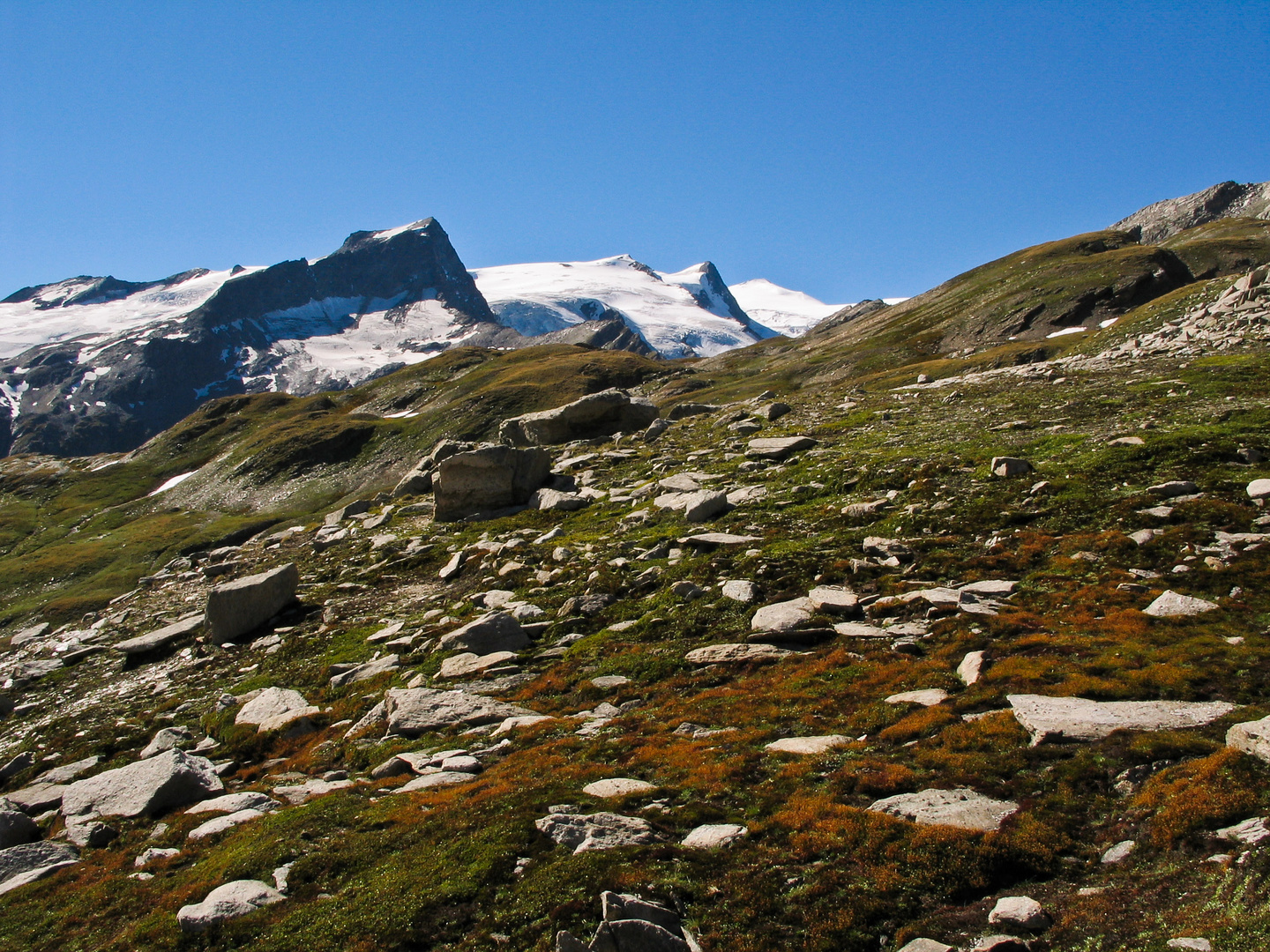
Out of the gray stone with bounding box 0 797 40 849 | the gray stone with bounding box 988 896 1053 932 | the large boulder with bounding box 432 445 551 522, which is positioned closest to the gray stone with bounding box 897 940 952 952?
the gray stone with bounding box 988 896 1053 932

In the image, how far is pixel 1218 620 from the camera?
45.3 ft

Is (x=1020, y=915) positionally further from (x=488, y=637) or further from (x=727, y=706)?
(x=488, y=637)

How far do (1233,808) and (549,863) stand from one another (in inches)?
335

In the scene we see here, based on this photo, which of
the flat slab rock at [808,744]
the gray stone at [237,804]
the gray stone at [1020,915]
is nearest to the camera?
the gray stone at [1020,915]

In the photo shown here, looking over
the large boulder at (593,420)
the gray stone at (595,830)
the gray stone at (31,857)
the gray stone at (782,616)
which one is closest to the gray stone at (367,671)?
the gray stone at (31,857)

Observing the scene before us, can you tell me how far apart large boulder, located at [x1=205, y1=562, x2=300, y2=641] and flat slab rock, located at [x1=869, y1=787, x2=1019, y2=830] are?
1029 inches

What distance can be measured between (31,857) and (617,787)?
11.8 meters

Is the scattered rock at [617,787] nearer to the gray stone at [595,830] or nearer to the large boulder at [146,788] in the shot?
the gray stone at [595,830]

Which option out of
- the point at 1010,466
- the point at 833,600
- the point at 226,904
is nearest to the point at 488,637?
the point at 833,600

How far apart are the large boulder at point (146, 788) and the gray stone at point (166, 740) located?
191 cm

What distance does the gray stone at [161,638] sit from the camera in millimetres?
28500

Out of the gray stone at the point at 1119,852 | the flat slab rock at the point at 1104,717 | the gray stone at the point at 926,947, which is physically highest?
the flat slab rock at the point at 1104,717

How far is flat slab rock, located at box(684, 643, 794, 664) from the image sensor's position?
1702 centimetres

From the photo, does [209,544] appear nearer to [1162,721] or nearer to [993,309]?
[1162,721]
